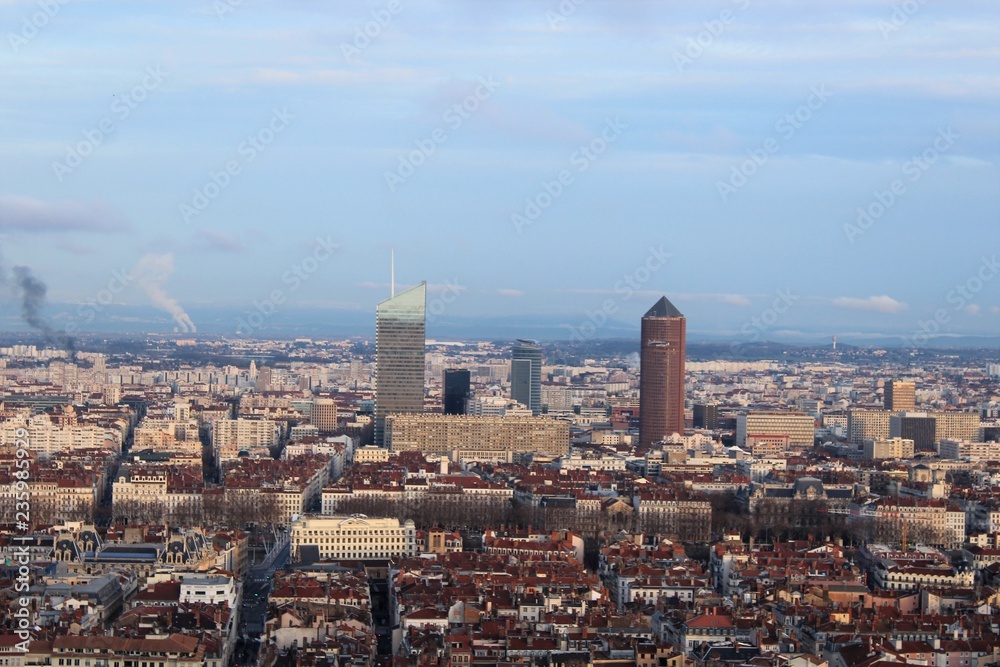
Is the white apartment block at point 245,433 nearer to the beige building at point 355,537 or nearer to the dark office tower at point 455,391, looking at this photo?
the dark office tower at point 455,391

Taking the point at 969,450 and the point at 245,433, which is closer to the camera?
the point at 969,450

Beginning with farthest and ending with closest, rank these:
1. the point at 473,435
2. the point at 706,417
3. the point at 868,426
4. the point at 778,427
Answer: the point at 706,417
the point at 868,426
the point at 778,427
the point at 473,435

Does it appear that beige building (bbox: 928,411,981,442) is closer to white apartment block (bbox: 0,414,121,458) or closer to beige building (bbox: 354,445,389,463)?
beige building (bbox: 354,445,389,463)

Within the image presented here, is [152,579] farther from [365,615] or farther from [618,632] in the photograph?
[618,632]

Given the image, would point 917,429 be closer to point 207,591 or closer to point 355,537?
point 355,537

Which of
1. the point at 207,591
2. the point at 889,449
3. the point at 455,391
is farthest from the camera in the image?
the point at 455,391

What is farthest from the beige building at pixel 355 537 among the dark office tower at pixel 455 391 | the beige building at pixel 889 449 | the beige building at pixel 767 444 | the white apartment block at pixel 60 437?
the dark office tower at pixel 455 391

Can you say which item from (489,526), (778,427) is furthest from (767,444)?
(489,526)

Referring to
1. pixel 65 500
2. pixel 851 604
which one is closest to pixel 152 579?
pixel 851 604
